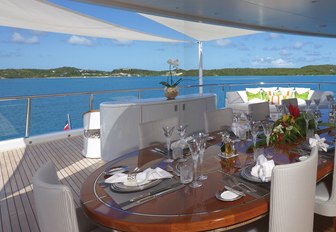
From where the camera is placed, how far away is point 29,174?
346cm

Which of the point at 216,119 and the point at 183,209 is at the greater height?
the point at 216,119

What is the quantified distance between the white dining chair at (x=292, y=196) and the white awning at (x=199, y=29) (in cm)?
502

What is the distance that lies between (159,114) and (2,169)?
228cm

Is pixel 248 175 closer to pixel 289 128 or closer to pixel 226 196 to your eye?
pixel 226 196

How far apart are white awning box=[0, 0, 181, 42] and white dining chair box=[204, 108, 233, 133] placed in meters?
3.09

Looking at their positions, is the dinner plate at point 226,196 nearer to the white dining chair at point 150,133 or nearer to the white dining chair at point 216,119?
the white dining chair at point 150,133

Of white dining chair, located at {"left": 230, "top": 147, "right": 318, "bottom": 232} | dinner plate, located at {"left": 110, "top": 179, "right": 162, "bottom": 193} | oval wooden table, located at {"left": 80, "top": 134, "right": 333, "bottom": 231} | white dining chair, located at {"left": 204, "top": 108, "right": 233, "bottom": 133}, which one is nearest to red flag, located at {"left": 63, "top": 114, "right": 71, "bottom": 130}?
white dining chair, located at {"left": 204, "top": 108, "right": 233, "bottom": 133}

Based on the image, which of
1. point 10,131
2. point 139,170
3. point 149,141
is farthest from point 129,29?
point 139,170

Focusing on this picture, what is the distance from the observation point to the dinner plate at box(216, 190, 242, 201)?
1222mm

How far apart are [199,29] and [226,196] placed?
19.2 ft

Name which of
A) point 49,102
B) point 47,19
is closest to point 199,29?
point 47,19

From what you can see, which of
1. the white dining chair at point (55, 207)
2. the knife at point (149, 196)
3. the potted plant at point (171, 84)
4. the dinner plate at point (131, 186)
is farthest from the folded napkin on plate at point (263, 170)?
the potted plant at point (171, 84)

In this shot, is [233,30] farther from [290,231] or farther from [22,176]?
[290,231]

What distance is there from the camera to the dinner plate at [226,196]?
122 centimetres
